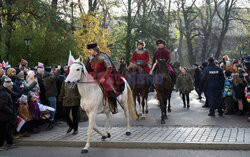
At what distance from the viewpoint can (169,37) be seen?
3156cm

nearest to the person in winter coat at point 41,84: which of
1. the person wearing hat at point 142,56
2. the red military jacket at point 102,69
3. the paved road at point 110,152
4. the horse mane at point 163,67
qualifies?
the paved road at point 110,152

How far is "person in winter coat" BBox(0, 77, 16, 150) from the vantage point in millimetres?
8219

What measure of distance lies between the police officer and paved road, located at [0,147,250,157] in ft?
15.5

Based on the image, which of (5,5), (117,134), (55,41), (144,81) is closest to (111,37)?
(55,41)

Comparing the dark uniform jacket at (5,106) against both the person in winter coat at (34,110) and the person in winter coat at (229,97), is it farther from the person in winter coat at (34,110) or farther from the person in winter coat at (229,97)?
the person in winter coat at (229,97)

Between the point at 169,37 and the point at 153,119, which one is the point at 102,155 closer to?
the point at 153,119

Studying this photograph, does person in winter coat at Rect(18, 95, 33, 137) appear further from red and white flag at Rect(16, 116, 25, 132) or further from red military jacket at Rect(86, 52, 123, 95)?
red military jacket at Rect(86, 52, 123, 95)

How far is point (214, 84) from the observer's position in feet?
38.3

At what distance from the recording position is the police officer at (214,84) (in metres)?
11.6

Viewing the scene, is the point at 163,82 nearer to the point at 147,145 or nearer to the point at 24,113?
the point at 147,145

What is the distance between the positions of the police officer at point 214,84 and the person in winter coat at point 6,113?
7.06 meters

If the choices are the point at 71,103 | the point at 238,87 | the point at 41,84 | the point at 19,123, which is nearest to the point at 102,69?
the point at 71,103

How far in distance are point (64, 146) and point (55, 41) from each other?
13430mm

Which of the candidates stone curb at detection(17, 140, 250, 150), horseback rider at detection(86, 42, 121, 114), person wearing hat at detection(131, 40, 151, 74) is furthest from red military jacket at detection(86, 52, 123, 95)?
person wearing hat at detection(131, 40, 151, 74)
